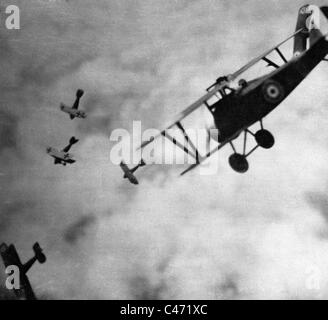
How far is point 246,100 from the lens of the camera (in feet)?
43.1

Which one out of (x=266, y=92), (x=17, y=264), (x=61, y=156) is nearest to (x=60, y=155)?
(x=61, y=156)

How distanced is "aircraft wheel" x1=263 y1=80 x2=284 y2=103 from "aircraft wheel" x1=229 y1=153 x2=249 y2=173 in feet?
9.47

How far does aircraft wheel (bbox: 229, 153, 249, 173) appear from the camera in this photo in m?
14.8

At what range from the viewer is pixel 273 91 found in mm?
12734

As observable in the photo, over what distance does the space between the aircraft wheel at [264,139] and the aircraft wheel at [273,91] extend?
8.14 feet

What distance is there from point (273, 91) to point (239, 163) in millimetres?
3346

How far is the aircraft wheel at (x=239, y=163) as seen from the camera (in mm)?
14766
